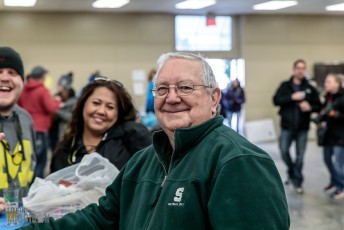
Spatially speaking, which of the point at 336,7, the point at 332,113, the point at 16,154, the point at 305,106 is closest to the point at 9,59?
the point at 16,154

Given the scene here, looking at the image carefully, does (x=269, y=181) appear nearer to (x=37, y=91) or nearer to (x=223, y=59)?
(x=37, y=91)

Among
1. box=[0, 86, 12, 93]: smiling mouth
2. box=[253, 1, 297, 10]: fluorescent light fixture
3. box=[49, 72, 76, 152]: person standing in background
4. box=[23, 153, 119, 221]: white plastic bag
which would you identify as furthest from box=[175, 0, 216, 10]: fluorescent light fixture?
box=[23, 153, 119, 221]: white plastic bag

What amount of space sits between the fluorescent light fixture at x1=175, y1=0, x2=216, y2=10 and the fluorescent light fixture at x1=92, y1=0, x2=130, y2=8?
1.28m

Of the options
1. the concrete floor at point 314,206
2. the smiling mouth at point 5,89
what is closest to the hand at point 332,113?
the concrete floor at point 314,206

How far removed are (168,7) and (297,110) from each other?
625 centimetres

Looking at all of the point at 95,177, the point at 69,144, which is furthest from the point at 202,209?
the point at 69,144

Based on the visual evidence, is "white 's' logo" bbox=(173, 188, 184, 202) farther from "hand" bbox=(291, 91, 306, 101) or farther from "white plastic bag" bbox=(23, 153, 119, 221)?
"hand" bbox=(291, 91, 306, 101)

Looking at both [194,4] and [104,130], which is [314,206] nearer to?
[104,130]

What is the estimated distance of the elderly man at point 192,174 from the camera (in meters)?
1.66

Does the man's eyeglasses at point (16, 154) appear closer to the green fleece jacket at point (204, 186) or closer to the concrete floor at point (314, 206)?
the green fleece jacket at point (204, 186)

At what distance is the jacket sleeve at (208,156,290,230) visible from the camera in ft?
5.38

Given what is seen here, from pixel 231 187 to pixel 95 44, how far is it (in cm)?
1278

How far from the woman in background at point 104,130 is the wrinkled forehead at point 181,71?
4.25 feet

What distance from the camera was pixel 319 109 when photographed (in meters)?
7.98
